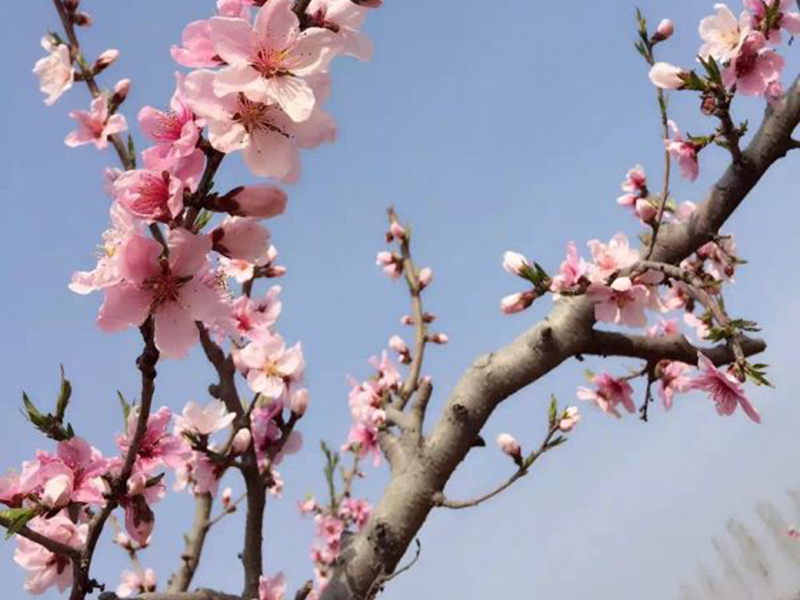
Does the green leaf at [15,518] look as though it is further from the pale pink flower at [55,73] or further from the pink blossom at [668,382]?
the pink blossom at [668,382]

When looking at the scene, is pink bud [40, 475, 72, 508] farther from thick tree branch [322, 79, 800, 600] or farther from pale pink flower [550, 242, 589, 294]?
pale pink flower [550, 242, 589, 294]

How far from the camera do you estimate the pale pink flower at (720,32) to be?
3030 millimetres

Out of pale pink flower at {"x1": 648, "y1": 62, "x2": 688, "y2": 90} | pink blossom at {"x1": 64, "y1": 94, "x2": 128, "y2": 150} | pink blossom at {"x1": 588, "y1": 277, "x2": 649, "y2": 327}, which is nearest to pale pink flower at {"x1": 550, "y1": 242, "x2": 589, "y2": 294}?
pink blossom at {"x1": 588, "y1": 277, "x2": 649, "y2": 327}

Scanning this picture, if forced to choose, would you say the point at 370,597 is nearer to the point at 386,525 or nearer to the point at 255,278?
the point at 386,525

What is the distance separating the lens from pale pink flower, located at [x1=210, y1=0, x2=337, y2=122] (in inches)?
49.8

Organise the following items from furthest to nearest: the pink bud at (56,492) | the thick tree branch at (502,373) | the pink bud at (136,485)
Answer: the thick tree branch at (502,373)
the pink bud at (136,485)
the pink bud at (56,492)

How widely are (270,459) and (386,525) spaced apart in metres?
0.68

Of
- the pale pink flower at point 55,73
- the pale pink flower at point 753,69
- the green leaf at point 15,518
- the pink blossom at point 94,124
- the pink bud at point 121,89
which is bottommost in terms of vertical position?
the green leaf at point 15,518

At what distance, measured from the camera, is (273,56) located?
128 centimetres

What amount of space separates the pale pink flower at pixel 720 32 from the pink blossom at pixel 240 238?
243 centimetres

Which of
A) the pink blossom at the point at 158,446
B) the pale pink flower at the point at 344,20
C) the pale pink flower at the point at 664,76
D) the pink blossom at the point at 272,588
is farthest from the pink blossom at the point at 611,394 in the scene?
the pale pink flower at the point at 344,20

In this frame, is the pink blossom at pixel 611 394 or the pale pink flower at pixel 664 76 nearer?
the pale pink flower at pixel 664 76

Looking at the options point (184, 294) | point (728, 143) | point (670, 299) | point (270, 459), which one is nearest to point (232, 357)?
point (270, 459)

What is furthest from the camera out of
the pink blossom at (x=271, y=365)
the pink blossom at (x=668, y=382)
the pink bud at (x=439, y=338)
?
the pink bud at (x=439, y=338)
